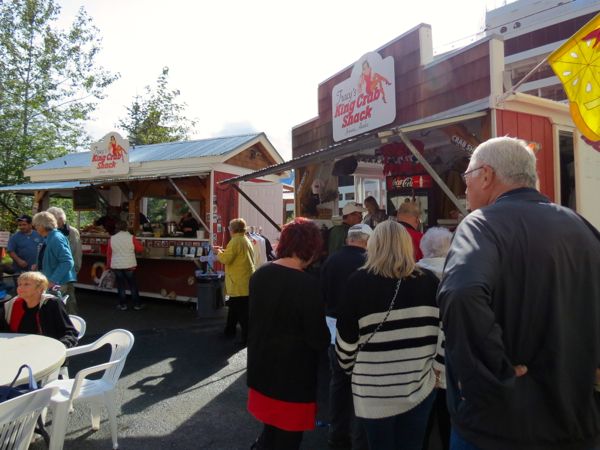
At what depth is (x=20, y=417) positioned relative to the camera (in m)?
2.05

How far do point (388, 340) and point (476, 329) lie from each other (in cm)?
100

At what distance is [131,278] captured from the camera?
8.13 metres

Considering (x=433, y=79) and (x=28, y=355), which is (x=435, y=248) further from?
(x=433, y=79)

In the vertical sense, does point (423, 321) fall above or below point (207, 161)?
below

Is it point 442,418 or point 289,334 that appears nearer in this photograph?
point 289,334

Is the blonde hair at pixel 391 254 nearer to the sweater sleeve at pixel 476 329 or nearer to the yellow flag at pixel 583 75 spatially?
the sweater sleeve at pixel 476 329

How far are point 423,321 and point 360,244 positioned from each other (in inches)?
45.1

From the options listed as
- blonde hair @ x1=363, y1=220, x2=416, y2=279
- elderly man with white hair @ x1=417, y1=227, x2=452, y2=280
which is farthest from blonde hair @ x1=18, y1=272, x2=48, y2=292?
elderly man with white hair @ x1=417, y1=227, x2=452, y2=280

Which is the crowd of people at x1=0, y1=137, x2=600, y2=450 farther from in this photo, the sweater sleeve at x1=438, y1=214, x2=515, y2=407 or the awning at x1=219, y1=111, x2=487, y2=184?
the awning at x1=219, y1=111, x2=487, y2=184

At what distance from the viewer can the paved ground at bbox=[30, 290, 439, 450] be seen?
3219 mm

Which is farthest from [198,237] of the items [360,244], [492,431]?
[492,431]

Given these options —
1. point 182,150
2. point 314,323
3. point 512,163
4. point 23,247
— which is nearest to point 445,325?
point 512,163

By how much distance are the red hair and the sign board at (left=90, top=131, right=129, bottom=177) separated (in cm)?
771

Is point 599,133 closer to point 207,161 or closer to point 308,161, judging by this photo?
point 308,161
